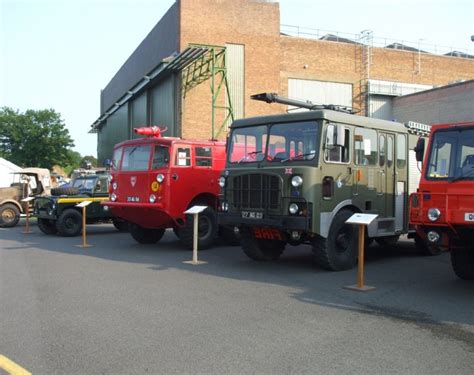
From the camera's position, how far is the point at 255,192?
9375 mm

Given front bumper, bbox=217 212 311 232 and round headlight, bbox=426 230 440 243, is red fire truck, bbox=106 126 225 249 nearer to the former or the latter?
front bumper, bbox=217 212 311 232

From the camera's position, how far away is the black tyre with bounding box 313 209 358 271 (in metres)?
9.12

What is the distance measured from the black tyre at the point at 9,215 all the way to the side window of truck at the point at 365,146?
14405mm

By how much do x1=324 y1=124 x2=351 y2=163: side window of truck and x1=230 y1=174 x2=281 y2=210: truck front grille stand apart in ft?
3.30

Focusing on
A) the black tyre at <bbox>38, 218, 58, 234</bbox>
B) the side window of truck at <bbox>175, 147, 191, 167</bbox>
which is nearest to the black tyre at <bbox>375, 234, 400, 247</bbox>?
the side window of truck at <bbox>175, 147, 191, 167</bbox>

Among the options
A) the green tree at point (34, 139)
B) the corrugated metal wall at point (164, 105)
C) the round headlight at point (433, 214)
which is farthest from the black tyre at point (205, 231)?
the green tree at point (34, 139)

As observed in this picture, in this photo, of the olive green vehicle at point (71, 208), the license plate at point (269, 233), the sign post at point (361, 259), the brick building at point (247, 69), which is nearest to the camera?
the sign post at point (361, 259)

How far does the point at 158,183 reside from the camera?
38.8 feet

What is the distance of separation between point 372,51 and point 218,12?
11184 millimetres

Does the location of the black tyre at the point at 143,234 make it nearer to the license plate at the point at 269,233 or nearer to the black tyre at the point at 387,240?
the license plate at the point at 269,233

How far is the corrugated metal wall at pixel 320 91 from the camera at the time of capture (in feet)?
107

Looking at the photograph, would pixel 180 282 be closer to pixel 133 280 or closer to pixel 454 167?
pixel 133 280

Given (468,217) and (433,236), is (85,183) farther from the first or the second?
(468,217)

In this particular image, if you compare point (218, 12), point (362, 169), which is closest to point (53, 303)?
point (362, 169)
